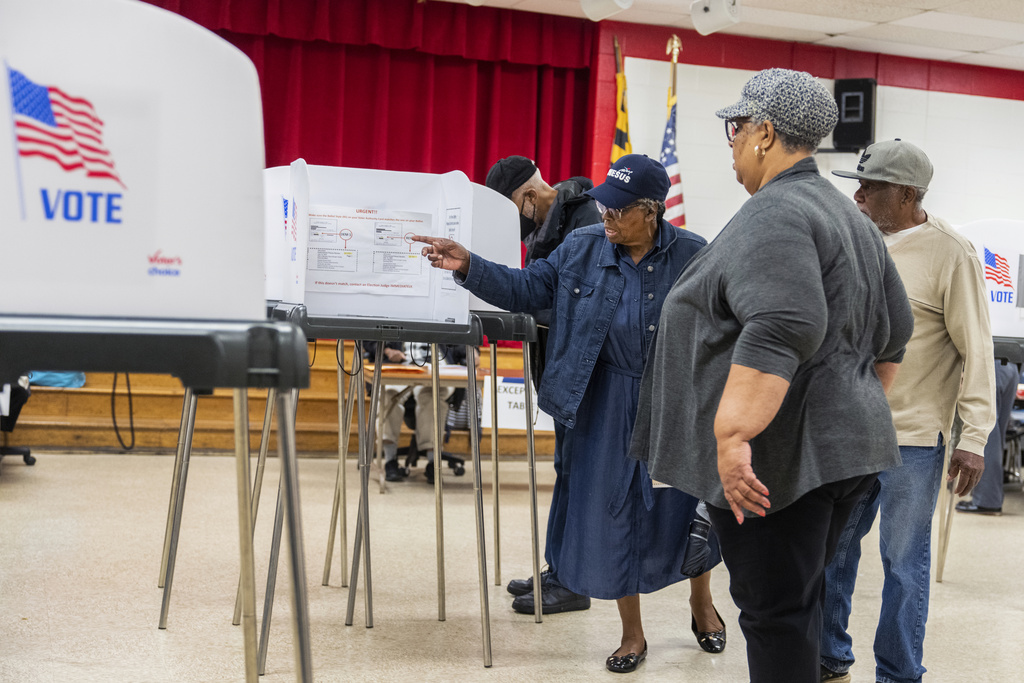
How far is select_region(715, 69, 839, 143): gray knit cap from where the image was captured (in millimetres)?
1578

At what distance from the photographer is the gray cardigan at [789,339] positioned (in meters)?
1.46

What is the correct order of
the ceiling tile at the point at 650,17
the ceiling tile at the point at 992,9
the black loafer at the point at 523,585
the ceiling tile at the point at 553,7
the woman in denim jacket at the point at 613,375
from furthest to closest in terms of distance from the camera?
the ceiling tile at the point at 650,17
the ceiling tile at the point at 553,7
the ceiling tile at the point at 992,9
the black loafer at the point at 523,585
the woman in denim jacket at the point at 613,375

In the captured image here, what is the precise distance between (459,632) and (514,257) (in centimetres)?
112

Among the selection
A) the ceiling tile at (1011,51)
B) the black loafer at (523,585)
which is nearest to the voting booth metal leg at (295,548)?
the black loafer at (523,585)

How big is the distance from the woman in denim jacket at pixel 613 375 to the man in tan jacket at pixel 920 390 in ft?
→ 1.56

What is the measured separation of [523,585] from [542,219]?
127 cm

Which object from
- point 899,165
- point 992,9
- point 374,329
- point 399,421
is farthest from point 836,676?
point 992,9

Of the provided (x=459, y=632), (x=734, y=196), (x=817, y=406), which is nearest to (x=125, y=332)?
(x=817, y=406)

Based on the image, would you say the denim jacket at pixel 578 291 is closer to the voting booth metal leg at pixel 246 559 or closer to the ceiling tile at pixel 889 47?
the voting booth metal leg at pixel 246 559

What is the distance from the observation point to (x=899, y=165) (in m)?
2.22

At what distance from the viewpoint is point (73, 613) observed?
273 cm

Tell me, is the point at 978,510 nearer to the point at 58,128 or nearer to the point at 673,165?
the point at 673,165

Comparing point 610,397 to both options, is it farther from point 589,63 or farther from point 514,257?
point 589,63

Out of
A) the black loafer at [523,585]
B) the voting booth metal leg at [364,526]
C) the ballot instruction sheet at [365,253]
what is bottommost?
the black loafer at [523,585]
